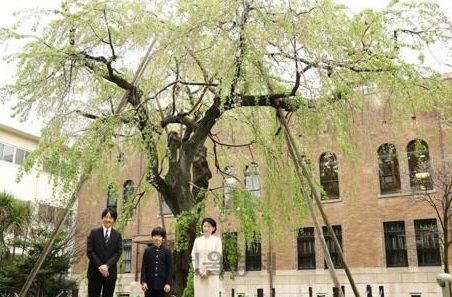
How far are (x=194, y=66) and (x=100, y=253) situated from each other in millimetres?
4905

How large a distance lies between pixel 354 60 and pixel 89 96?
526 cm

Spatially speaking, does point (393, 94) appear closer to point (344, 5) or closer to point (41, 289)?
point (344, 5)

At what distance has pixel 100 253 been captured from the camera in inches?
231

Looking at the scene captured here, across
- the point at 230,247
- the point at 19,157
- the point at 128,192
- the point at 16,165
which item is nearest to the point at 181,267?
the point at 230,247

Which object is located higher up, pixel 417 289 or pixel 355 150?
pixel 355 150

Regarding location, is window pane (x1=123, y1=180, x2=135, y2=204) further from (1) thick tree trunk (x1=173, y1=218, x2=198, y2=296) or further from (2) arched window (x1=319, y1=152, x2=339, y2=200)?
(2) arched window (x1=319, y1=152, x2=339, y2=200)

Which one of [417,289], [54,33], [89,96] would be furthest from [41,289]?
[417,289]

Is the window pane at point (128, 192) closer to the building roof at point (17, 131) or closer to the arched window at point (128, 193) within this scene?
the arched window at point (128, 193)

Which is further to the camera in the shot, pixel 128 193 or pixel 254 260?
pixel 254 260

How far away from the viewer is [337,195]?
20828mm

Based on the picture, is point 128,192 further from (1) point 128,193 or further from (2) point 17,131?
(2) point 17,131

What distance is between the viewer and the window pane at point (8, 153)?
2572cm

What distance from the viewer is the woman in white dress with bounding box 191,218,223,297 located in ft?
20.4

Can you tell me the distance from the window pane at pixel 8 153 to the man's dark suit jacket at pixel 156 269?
2213cm
